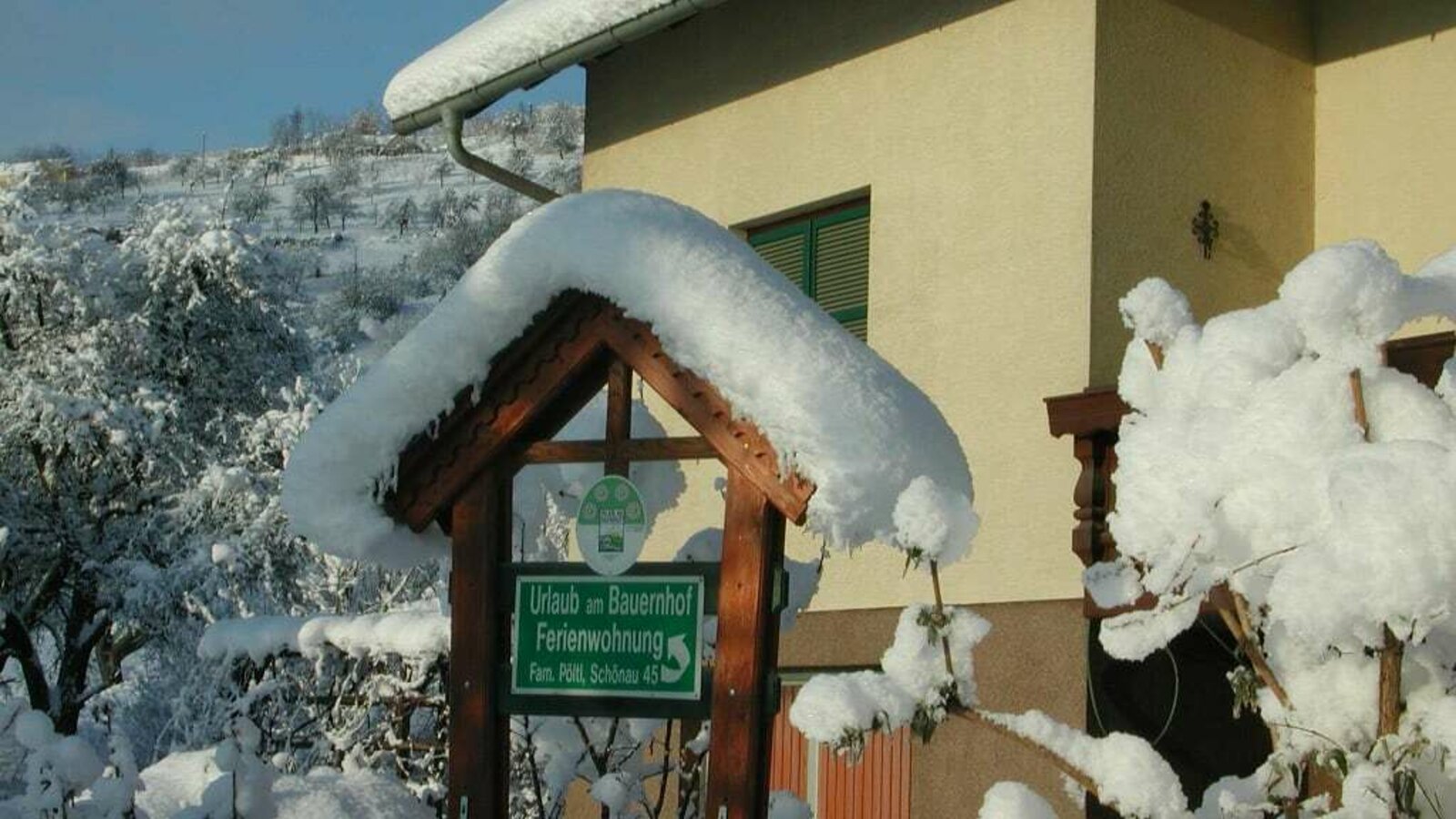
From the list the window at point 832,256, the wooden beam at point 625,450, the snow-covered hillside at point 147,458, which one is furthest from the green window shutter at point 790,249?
the wooden beam at point 625,450

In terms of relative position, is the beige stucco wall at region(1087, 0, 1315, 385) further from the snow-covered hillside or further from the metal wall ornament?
the snow-covered hillside

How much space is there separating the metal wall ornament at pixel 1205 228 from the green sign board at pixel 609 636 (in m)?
4.79

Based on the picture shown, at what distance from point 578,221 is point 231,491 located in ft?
50.9

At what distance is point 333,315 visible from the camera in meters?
68.0

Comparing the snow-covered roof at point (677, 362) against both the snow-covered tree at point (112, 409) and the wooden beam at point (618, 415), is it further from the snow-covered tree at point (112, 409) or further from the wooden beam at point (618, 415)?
the snow-covered tree at point (112, 409)

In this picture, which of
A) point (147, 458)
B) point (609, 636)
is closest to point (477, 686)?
point (609, 636)

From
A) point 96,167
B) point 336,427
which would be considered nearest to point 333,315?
point 96,167

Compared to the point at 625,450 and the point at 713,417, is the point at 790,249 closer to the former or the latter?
the point at 625,450

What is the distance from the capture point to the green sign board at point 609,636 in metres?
5.10

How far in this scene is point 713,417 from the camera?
5043mm

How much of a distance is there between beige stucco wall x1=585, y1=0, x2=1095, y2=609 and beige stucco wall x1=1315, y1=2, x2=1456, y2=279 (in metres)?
1.54

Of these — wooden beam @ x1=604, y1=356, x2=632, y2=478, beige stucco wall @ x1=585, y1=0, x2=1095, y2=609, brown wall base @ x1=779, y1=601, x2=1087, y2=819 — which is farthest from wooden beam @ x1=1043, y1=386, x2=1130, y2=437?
wooden beam @ x1=604, y1=356, x2=632, y2=478

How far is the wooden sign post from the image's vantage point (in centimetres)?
494

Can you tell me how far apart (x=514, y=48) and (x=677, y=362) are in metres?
5.72
